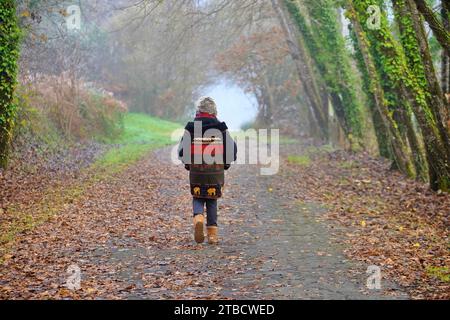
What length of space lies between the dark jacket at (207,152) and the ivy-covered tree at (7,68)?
7.35 metres

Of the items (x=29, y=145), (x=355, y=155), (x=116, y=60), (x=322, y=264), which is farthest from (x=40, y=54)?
(x=116, y=60)

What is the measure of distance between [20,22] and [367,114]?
14.9 m

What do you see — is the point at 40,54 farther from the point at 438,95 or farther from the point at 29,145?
the point at 438,95

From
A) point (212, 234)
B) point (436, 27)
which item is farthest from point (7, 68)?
point (436, 27)

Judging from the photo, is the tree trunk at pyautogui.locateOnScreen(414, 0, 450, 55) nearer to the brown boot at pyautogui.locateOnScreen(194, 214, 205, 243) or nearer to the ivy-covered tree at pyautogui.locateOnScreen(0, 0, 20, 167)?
the brown boot at pyautogui.locateOnScreen(194, 214, 205, 243)

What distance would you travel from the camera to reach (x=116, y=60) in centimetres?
4944

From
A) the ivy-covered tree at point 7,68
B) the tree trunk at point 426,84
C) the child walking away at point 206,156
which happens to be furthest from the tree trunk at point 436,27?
the ivy-covered tree at point 7,68

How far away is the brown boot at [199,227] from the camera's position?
10281 millimetres

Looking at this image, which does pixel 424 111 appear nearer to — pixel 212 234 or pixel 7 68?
pixel 212 234

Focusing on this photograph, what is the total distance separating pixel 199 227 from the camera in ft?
33.9

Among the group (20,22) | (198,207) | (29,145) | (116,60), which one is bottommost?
(198,207)

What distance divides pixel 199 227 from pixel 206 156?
109cm

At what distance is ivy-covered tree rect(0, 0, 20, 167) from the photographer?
15.7m

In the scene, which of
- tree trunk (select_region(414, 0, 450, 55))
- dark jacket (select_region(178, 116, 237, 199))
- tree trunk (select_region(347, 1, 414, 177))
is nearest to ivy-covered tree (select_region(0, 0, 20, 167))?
dark jacket (select_region(178, 116, 237, 199))
